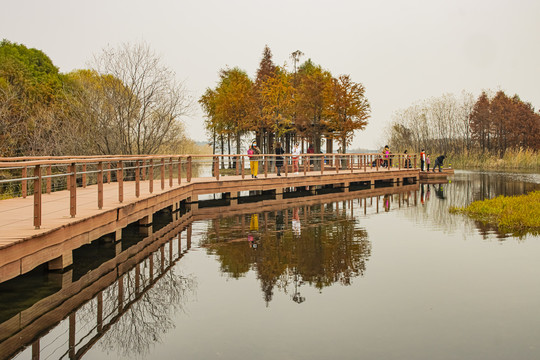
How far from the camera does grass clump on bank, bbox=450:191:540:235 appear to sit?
13250 mm

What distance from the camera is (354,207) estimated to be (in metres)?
18.8

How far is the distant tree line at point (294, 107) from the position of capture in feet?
127

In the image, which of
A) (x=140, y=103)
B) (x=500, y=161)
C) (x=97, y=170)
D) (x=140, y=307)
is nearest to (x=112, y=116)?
(x=140, y=103)

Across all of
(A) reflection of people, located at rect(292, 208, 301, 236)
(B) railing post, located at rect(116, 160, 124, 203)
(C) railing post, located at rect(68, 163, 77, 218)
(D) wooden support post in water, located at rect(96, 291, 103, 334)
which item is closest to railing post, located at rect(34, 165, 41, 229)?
(C) railing post, located at rect(68, 163, 77, 218)

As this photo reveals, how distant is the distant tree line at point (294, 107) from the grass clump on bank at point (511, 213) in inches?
830

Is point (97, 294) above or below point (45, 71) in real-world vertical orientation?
below

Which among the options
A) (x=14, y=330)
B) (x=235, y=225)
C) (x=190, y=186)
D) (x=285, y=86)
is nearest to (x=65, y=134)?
(x=190, y=186)

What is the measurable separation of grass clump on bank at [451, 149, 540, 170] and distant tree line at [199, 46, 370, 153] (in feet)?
44.5

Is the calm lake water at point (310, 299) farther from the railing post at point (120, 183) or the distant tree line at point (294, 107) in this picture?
the distant tree line at point (294, 107)

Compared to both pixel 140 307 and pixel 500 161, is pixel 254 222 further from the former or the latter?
pixel 500 161

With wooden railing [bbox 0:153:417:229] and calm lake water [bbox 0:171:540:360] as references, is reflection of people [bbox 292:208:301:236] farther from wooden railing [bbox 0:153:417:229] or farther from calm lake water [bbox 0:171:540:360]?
wooden railing [bbox 0:153:417:229]

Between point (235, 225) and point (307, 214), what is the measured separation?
10.4 feet

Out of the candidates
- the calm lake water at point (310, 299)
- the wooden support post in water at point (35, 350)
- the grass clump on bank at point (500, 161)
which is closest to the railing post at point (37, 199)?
the calm lake water at point (310, 299)

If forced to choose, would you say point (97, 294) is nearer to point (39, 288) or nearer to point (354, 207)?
point (39, 288)
